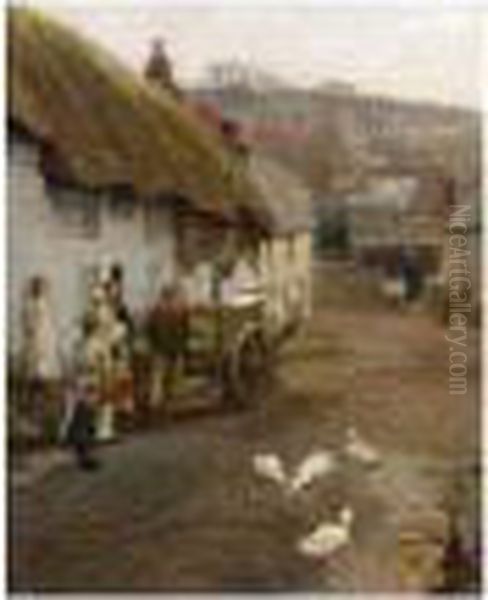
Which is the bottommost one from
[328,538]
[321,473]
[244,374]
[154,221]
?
[328,538]

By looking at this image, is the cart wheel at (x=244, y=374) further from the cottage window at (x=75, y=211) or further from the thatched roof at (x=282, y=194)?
the cottage window at (x=75, y=211)

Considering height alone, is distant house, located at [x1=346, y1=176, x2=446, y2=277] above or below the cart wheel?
above

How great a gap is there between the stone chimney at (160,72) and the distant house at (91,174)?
2 cm

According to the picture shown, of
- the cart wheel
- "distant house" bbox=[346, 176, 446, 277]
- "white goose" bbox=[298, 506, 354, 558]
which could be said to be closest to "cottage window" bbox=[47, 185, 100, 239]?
the cart wheel

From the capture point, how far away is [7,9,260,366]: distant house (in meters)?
2.86

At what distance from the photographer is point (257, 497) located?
2.88m

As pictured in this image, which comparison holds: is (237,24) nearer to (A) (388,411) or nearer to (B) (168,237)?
(B) (168,237)

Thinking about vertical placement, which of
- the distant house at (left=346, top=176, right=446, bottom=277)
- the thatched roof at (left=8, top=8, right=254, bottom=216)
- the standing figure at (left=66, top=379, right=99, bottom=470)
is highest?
the thatched roof at (left=8, top=8, right=254, bottom=216)

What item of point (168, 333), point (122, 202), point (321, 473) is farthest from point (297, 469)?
point (122, 202)

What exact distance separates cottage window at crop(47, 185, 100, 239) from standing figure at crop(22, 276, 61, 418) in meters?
0.11

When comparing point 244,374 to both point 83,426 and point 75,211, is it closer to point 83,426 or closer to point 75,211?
point 83,426

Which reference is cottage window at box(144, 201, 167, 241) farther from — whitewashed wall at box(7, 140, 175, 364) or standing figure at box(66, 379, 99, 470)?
standing figure at box(66, 379, 99, 470)

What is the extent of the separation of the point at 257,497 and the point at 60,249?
1.90 feet

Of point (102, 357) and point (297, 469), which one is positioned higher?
point (102, 357)
